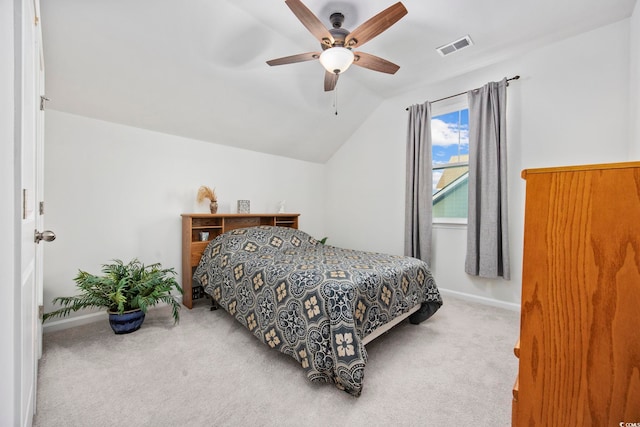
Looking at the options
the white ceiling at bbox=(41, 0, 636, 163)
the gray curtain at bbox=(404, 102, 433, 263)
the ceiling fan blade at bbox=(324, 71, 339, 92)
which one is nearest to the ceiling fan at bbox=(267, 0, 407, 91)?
the ceiling fan blade at bbox=(324, 71, 339, 92)

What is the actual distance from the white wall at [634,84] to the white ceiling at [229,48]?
18 centimetres

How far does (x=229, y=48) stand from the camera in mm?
2336

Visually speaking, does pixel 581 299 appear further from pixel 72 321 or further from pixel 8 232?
pixel 72 321

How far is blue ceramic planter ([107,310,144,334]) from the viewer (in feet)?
6.95

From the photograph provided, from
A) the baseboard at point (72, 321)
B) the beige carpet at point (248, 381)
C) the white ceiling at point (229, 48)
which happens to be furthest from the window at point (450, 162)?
the baseboard at point (72, 321)

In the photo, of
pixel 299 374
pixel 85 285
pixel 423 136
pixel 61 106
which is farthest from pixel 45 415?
pixel 423 136

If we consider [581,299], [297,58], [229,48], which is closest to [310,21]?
[297,58]

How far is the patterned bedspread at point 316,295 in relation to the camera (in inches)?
58.6

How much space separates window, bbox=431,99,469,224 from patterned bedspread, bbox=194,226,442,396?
1252 mm

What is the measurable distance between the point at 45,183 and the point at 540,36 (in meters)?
4.71

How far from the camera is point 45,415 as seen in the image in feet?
4.27

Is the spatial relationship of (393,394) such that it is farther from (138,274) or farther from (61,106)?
(61,106)

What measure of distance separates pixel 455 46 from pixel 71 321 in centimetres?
444

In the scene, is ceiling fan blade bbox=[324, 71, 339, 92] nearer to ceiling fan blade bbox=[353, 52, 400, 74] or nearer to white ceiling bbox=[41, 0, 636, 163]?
ceiling fan blade bbox=[353, 52, 400, 74]
